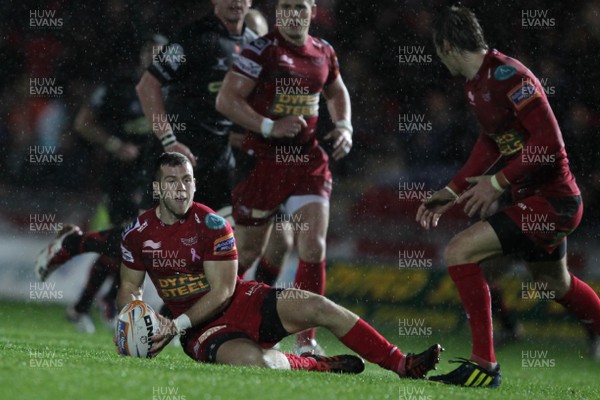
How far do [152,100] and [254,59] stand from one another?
3.79 feet

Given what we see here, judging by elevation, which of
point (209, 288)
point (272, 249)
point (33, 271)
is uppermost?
point (209, 288)

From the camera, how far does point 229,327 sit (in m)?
5.83

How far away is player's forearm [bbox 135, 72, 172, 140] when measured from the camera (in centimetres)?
809

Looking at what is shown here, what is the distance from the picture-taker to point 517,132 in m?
6.05

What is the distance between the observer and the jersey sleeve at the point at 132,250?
5.89m

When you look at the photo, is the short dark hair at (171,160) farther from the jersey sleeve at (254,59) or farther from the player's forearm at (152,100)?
the player's forearm at (152,100)

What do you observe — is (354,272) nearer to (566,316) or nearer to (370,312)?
(370,312)

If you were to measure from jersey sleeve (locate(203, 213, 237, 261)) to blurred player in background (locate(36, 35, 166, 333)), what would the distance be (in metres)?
3.09

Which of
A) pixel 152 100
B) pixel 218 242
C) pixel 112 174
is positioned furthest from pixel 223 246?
pixel 112 174

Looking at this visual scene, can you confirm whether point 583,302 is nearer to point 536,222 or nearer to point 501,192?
point 536,222

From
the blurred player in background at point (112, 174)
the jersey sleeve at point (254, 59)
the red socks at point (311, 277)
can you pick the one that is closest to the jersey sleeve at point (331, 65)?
the jersey sleeve at point (254, 59)

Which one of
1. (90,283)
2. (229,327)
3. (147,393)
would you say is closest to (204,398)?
(147,393)

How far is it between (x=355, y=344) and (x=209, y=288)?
814 mm

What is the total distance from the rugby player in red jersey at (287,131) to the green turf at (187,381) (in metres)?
0.91
